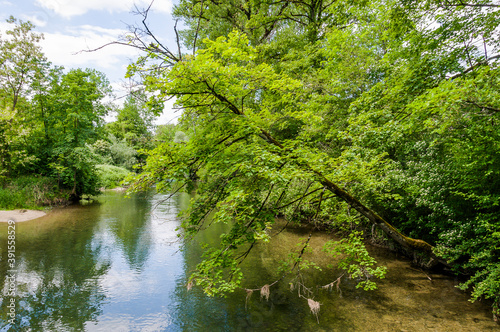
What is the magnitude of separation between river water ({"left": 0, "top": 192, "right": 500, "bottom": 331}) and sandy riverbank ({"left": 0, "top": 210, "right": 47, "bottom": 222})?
11.0ft

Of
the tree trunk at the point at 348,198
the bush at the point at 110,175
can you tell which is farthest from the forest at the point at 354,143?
the bush at the point at 110,175

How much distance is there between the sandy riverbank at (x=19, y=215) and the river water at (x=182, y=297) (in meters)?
3.35

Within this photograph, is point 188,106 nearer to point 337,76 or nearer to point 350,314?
point 350,314

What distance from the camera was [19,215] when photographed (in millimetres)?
13156

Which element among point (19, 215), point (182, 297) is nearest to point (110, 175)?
point (19, 215)

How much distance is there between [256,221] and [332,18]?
442 inches

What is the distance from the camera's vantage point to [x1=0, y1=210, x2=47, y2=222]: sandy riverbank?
501 inches

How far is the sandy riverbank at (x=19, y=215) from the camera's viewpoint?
12.7 metres

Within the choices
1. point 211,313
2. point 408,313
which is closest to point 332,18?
point 408,313

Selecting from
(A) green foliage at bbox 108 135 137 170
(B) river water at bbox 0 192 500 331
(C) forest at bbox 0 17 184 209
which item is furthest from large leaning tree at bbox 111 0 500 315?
(A) green foliage at bbox 108 135 137 170

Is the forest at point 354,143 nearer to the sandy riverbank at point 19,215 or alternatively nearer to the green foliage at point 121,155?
the sandy riverbank at point 19,215

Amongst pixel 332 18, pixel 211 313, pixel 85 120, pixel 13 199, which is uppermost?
pixel 332 18

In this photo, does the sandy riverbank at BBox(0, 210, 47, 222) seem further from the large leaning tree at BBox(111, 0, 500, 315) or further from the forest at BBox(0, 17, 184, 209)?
the large leaning tree at BBox(111, 0, 500, 315)

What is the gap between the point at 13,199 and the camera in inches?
556
